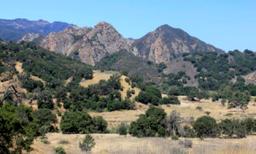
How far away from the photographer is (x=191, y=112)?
130 m

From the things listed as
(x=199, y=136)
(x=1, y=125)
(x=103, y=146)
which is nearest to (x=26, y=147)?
(x=1, y=125)

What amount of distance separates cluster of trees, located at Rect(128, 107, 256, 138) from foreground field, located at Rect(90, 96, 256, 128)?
17.1 metres

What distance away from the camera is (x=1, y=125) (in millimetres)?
47219

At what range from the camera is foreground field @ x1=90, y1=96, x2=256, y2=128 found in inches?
4609

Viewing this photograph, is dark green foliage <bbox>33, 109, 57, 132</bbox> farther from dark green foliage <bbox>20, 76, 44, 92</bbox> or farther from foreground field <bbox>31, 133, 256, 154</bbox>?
dark green foliage <bbox>20, 76, 44, 92</bbox>

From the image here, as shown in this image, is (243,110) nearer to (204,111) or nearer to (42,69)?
(204,111)

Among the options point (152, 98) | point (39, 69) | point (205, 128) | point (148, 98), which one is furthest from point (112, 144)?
point (39, 69)

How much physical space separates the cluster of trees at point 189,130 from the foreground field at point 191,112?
17.1 metres

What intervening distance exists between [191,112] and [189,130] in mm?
43392

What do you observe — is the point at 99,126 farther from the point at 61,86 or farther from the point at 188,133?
the point at 61,86

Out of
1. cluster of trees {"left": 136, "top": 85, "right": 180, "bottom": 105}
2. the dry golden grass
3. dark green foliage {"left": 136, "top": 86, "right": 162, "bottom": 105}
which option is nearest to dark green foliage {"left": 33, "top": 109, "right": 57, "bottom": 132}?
dark green foliage {"left": 136, "top": 86, "right": 162, "bottom": 105}

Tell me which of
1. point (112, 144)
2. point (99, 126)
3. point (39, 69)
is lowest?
point (112, 144)

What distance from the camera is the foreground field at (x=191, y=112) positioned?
384 ft

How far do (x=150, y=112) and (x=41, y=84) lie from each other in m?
51.0
